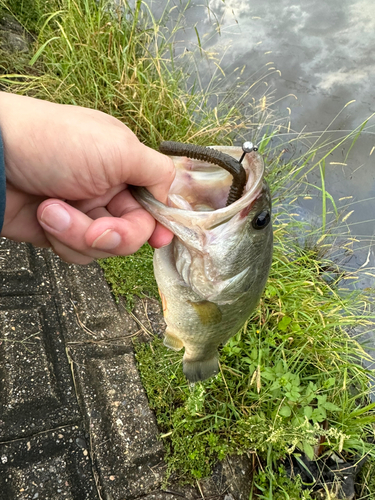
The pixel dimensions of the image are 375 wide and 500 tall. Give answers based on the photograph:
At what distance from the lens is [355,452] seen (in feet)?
8.55

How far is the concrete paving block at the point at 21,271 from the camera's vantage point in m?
2.34

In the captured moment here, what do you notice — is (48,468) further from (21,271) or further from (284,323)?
(284,323)

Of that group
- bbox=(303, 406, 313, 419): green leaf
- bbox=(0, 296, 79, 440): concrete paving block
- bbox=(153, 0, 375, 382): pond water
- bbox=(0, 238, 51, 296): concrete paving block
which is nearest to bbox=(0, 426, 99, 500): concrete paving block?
bbox=(0, 296, 79, 440): concrete paving block

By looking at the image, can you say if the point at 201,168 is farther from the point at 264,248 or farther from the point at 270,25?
the point at 270,25

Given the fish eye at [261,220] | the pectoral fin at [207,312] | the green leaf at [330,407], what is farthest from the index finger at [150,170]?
the green leaf at [330,407]

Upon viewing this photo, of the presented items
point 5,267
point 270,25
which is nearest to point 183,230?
point 5,267

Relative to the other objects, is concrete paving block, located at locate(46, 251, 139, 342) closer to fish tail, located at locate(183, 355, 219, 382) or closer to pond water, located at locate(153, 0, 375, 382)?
fish tail, located at locate(183, 355, 219, 382)

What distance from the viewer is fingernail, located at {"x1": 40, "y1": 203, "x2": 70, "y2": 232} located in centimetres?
128

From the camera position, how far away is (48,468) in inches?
72.7

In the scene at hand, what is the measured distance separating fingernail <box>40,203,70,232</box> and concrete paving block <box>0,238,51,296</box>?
1250 millimetres

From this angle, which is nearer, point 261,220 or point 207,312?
point 261,220

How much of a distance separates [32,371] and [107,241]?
123 cm

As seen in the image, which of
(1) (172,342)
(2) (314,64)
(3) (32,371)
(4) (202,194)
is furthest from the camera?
(2) (314,64)

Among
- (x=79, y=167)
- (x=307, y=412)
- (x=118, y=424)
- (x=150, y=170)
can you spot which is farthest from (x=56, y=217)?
(x=307, y=412)
